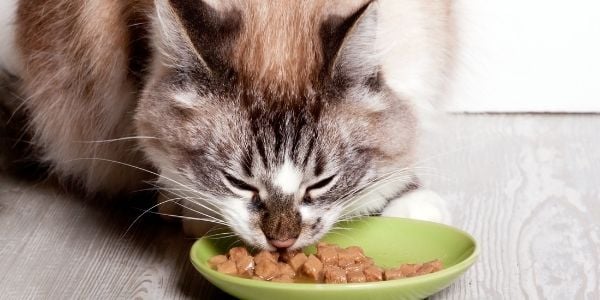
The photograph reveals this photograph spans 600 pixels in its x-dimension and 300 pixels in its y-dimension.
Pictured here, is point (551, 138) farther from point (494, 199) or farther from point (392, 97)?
point (392, 97)

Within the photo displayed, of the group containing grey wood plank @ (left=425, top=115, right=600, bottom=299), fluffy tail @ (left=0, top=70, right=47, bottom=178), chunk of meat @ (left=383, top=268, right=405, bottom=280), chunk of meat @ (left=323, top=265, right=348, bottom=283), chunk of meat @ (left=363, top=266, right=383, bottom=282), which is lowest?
fluffy tail @ (left=0, top=70, right=47, bottom=178)

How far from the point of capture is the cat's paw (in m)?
2.31

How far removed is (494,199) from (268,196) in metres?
1.02

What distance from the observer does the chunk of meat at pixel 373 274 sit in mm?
1905

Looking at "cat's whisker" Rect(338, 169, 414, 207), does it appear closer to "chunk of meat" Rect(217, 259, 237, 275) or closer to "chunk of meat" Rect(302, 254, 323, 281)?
"chunk of meat" Rect(302, 254, 323, 281)

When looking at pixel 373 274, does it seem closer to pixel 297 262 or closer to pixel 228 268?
pixel 297 262

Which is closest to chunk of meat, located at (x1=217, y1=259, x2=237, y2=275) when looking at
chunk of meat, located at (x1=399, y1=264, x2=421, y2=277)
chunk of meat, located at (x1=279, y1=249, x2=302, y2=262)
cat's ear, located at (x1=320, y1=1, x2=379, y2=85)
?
chunk of meat, located at (x1=279, y1=249, x2=302, y2=262)

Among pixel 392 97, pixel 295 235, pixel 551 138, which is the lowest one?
pixel 551 138

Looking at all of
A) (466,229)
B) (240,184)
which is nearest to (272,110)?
(240,184)

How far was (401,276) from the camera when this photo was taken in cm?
191

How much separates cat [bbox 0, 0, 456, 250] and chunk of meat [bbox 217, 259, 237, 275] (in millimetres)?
79

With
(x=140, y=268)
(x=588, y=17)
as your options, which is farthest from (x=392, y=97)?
(x=588, y=17)

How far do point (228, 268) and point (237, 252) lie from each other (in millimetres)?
58

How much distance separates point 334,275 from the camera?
1.91m
